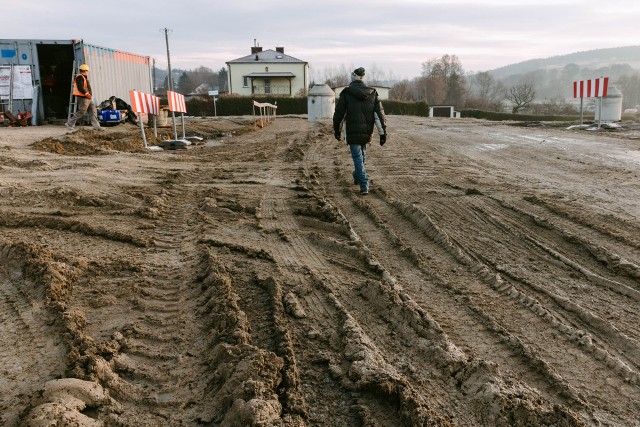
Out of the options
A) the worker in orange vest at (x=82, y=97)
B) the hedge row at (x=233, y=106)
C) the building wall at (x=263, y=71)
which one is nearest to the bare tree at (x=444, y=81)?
the building wall at (x=263, y=71)

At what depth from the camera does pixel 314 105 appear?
1065 inches

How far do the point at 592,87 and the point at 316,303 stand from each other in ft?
61.7

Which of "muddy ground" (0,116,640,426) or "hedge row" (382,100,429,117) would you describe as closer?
"muddy ground" (0,116,640,426)

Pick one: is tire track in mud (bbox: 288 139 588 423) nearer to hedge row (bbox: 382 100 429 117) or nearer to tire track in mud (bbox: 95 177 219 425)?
tire track in mud (bbox: 95 177 219 425)

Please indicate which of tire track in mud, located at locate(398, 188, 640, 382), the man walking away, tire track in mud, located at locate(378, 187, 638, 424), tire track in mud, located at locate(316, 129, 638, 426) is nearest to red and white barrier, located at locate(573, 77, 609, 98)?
the man walking away

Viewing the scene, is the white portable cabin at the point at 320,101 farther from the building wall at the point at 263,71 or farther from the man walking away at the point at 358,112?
the building wall at the point at 263,71

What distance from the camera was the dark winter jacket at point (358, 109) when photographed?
26.5 ft

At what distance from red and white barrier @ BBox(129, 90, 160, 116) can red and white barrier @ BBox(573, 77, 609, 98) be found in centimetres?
1493

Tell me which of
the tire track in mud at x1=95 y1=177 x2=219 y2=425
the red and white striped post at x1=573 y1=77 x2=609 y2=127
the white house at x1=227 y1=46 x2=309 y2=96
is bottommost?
the tire track in mud at x1=95 y1=177 x2=219 y2=425

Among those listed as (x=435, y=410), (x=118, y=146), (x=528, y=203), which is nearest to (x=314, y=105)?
(x=118, y=146)

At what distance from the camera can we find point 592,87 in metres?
19.0

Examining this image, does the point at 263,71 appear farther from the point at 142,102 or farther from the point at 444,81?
the point at 142,102

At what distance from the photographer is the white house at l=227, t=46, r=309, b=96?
7175cm

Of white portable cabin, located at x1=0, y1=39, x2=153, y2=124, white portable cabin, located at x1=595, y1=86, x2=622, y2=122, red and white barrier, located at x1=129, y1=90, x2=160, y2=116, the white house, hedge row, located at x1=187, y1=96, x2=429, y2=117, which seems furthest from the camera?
the white house
